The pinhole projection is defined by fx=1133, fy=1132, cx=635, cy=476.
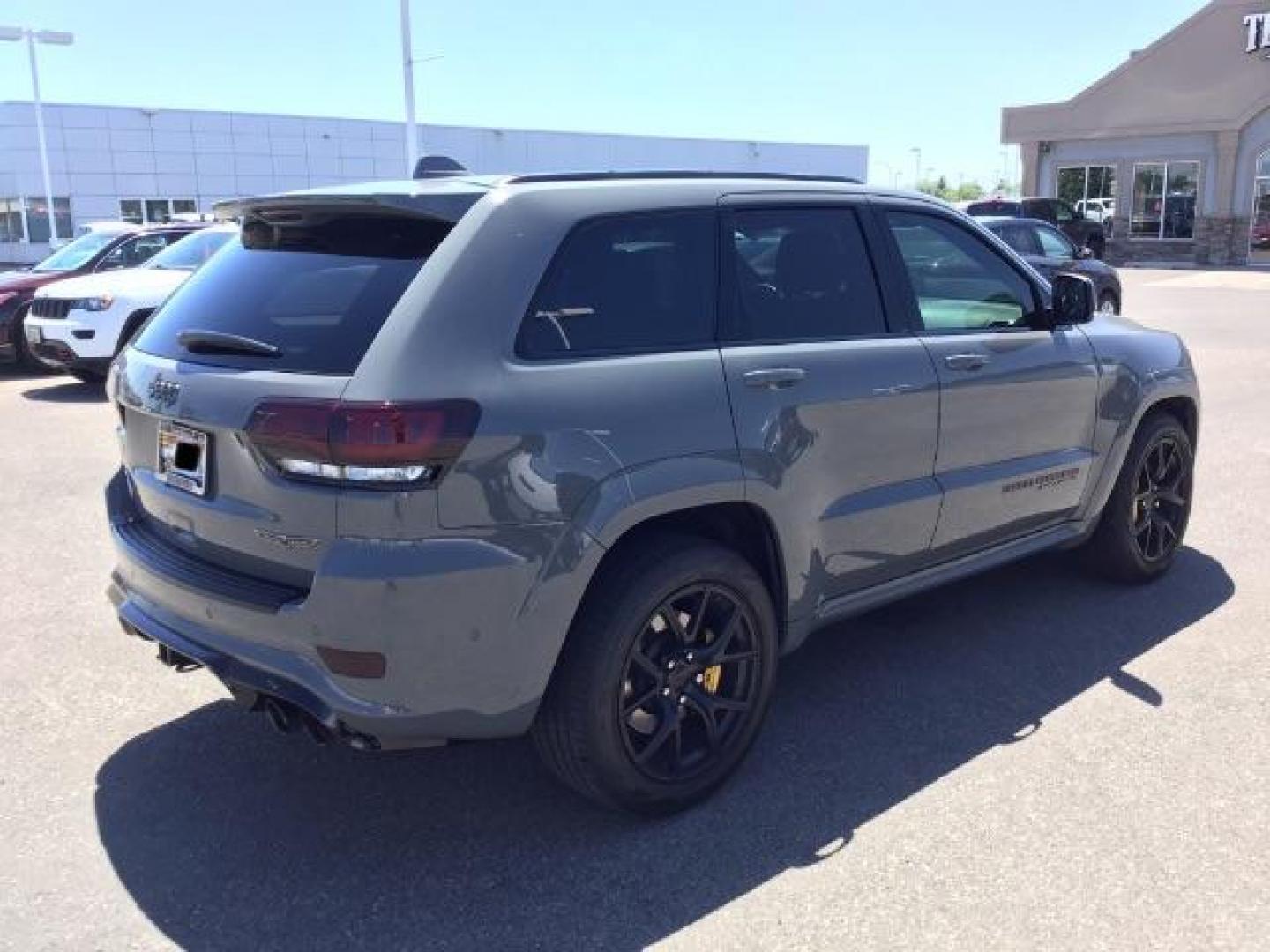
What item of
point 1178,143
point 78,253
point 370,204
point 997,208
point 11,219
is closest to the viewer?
point 370,204

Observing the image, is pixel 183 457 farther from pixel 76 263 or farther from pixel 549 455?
pixel 76 263

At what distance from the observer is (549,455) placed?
2.88 m

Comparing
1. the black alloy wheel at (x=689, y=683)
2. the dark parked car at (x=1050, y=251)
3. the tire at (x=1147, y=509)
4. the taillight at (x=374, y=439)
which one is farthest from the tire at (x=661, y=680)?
the dark parked car at (x=1050, y=251)

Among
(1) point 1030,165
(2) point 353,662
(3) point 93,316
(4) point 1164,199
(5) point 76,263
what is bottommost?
(2) point 353,662

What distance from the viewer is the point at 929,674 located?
436 cm

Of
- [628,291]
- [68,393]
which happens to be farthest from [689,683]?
[68,393]

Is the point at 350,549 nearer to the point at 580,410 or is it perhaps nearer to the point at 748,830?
the point at 580,410

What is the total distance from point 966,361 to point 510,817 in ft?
7.35

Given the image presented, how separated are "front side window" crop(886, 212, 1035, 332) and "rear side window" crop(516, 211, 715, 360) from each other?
1.02m

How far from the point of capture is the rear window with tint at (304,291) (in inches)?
116

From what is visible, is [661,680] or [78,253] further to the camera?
[78,253]

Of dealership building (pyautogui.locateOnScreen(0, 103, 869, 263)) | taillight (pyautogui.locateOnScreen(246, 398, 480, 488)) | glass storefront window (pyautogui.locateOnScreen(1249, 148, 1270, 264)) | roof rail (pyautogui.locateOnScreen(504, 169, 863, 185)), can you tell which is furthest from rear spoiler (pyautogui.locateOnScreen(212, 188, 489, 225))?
dealership building (pyautogui.locateOnScreen(0, 103, 869, 263))

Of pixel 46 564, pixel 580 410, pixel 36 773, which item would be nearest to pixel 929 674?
pixel 580 410

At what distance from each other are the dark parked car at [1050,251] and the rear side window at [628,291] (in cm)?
1199
